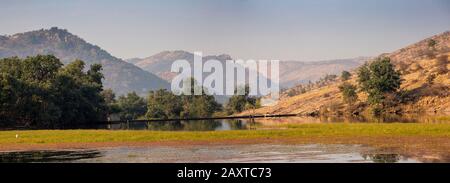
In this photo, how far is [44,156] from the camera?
2462 inches

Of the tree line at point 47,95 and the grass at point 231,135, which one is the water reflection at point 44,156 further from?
the tree line at point 47,95

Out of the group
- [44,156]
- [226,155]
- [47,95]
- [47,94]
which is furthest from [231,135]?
[47,94]

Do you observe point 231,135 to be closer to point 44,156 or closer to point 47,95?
point 44,156

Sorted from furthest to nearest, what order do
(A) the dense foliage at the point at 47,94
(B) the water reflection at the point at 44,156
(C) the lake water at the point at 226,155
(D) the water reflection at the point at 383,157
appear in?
(A) the dense foliage at the point at 47,94 < (B) the water reflection at the point at 44,156 < (C) the lake water at the point at 226,155 < (D) the water reflection at the point at 383,157

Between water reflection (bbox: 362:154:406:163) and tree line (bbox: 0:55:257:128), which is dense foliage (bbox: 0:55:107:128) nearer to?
tree line (bbox: 0:55:257:128)

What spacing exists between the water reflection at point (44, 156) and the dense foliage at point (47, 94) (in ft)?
232

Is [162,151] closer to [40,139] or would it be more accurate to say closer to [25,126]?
[40,139]

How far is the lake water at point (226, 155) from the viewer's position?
54178 mm

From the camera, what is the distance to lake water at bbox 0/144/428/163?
54.2 m

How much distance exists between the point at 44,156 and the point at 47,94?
8990cm

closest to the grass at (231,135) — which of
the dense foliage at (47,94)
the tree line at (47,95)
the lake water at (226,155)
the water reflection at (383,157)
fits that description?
the lake water at (226,155)
